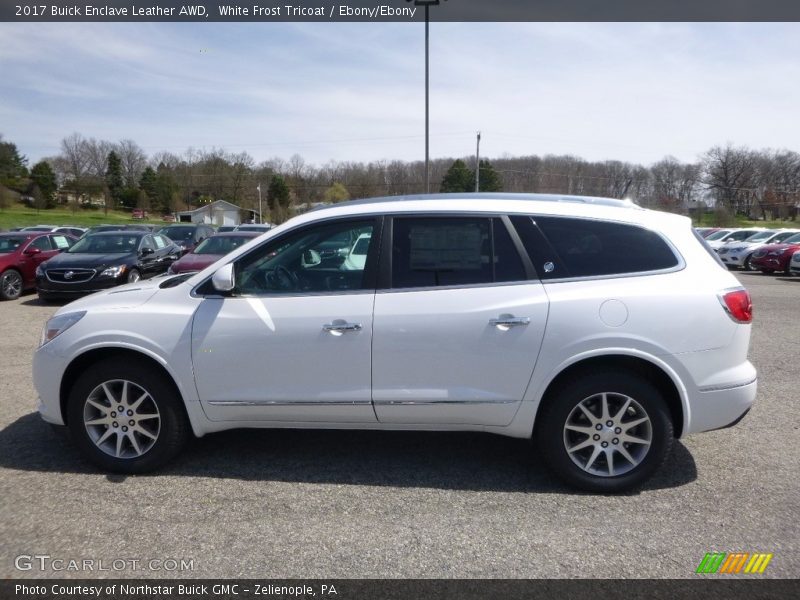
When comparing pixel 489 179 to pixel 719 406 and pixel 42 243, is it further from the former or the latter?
pixel 719 406

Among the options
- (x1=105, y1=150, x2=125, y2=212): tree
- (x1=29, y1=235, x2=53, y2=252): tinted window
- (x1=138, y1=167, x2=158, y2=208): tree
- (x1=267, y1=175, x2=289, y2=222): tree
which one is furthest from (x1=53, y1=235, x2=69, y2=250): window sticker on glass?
(x1=105, y1=150, x2=125, y2=212): tree

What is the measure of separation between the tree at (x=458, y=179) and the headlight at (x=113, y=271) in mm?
28278

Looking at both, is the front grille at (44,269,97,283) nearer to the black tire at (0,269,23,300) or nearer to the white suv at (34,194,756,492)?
the black tire at (0,269,23,300)

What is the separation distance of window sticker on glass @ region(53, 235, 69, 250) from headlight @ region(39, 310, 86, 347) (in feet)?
43.0

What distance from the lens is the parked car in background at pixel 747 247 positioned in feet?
85.6

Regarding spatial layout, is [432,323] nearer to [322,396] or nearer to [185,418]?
[322,396]

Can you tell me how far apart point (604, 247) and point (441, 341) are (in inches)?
49.3

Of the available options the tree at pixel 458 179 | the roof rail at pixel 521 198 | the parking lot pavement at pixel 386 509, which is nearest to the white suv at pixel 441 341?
the roof rail at pixel 521 198

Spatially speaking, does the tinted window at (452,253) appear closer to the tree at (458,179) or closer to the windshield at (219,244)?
the windshield at (219,244)

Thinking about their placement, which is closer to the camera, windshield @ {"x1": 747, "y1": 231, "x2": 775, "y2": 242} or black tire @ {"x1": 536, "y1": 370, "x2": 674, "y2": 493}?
black tire @ {"x1": 536, "y1": 370, "x2": 674, "y2": 493}

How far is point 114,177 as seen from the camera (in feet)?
314

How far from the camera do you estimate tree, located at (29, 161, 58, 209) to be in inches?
3494

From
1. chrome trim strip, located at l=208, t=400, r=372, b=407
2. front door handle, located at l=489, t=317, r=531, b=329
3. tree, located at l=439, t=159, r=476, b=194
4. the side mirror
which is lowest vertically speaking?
chrome trim strip, located at l=208, t=400, r=372, b=407

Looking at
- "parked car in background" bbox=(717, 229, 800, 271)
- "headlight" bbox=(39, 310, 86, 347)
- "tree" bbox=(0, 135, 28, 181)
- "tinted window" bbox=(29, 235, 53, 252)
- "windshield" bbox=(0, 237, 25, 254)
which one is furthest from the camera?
"tree" bbox=(0, 135, 28, 181)
